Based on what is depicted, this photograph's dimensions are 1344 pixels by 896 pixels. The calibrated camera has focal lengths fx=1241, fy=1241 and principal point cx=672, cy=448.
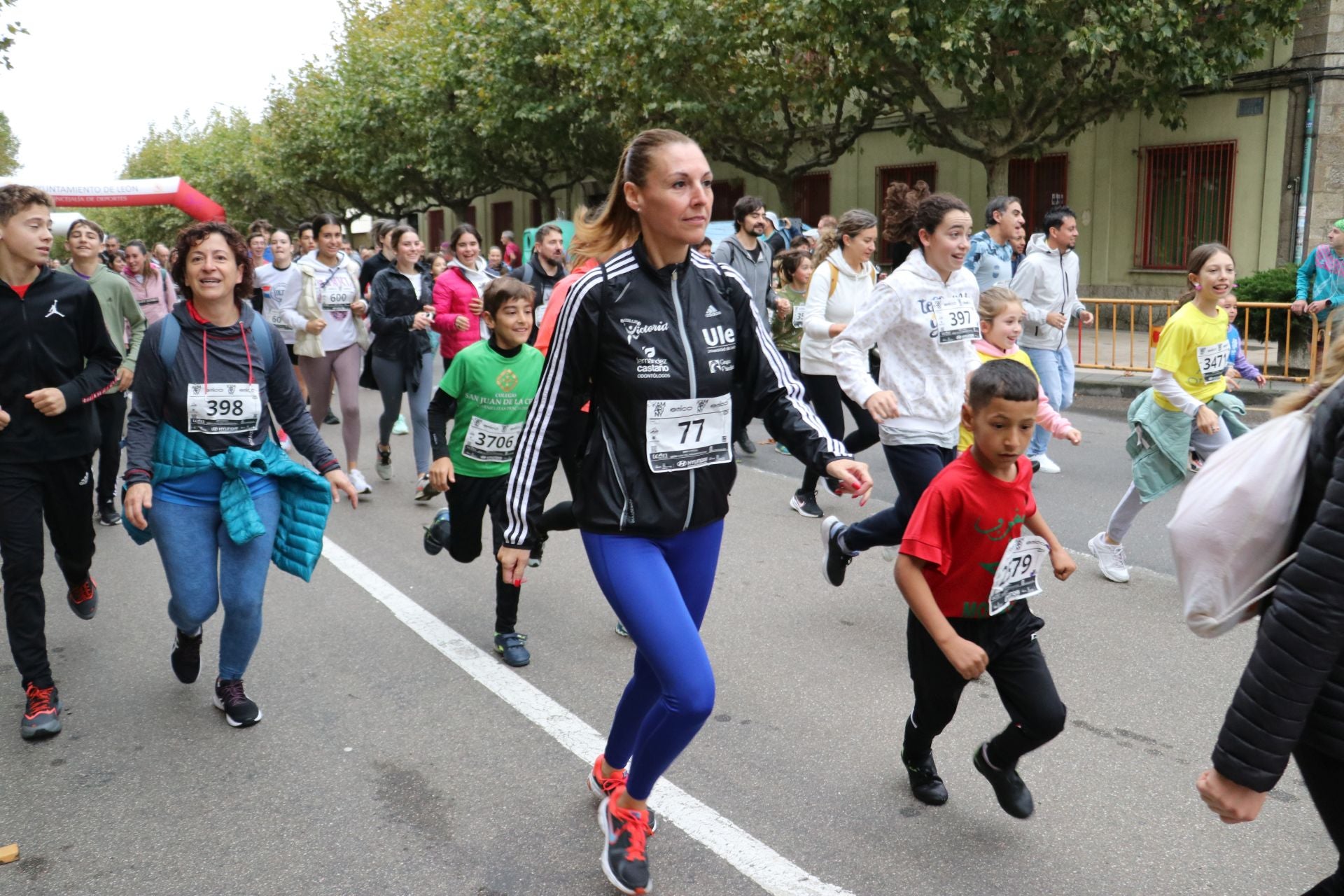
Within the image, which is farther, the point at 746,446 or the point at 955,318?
the point at 746,446

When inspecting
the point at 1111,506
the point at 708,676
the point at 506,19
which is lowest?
the point at 1111,506

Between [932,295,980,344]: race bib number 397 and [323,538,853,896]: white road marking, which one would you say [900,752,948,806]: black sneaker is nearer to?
[323,538,853,896]: white road marking

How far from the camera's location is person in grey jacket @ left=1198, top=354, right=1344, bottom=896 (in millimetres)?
1879

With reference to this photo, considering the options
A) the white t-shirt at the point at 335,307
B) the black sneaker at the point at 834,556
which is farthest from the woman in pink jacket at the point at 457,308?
the black sneaker at the point at 834,556

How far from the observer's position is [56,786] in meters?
4.09

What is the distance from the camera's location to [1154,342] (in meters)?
10.2

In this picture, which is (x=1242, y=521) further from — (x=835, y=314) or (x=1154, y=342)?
(x=1154, y=342)

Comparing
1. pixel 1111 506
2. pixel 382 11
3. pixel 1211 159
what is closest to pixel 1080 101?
pixel 1211 159

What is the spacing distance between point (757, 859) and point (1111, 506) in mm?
5267

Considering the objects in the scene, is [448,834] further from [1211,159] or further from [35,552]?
[1211,159]

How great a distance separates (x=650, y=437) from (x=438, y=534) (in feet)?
9.56

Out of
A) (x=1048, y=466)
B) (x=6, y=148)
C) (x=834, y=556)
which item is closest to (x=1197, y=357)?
(x=834, y=556)

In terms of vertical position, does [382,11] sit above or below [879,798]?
above

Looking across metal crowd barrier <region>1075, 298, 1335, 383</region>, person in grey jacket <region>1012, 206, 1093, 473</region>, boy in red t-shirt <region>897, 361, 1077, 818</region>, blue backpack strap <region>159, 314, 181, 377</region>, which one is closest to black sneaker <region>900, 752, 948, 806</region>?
boy in red t-shirt <region>897, 361, 1077, 818</region>
